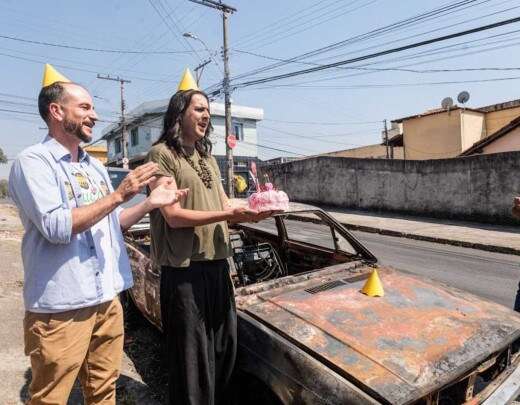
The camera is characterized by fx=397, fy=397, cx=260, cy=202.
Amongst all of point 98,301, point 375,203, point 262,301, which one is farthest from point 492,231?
point 98,301

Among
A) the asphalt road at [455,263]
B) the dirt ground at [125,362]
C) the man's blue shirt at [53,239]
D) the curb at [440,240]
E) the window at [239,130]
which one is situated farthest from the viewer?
the window at [239,130]

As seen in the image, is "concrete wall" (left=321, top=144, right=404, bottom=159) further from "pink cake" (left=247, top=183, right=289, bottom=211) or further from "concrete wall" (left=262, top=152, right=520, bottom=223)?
"pink cake" (left=247, top=183, right=289, bottom=211)

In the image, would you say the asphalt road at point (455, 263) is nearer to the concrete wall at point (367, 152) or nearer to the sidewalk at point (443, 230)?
the sidewalk at point (443, 230)

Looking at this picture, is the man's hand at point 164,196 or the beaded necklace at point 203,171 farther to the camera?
the beaded necklace at point 203,171

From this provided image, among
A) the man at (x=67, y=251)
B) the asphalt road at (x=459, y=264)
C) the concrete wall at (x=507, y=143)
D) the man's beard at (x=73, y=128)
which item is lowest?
the asphalt road at (x=459, y=264)

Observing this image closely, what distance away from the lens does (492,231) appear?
36.3 ft

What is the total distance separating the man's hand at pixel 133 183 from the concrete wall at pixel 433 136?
2086 centimetres

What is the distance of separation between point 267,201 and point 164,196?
53 cm

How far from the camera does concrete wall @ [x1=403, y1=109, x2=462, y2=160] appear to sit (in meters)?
20.0

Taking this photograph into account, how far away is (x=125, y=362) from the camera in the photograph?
3432 millimetres

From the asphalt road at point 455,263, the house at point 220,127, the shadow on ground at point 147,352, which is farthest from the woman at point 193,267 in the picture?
the house at point 220,127

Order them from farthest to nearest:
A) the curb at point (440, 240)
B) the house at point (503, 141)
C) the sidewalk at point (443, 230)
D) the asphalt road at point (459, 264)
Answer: the house at point (503, 141) → the sidewalk at point (443, 230) → the curb at point (440, 240) → the asphalt road at point (459, 264)

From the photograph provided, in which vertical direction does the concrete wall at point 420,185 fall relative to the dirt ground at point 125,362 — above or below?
above

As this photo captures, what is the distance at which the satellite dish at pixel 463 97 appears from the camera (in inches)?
831
